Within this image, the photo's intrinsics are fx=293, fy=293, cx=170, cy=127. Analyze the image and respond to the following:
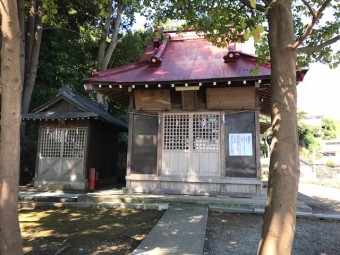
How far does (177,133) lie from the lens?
387 inches

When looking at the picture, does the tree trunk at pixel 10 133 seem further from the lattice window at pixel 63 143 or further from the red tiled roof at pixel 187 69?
the lattice window at pixel 63 143

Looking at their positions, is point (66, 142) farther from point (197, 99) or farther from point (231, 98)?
point (231, 98)

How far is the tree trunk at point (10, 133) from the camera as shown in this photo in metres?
3.37

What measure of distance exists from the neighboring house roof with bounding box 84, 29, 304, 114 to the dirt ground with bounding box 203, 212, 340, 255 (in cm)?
392

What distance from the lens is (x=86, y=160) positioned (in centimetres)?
1135

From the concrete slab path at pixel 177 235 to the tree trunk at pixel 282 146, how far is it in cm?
191

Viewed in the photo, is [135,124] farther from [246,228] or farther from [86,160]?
[246,228]

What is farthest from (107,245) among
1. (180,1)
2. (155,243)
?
(180,1)

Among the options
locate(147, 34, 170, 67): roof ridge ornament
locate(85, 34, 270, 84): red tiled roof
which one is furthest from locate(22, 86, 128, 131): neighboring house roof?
locate(147, 34, 170, 67): roof ridge ornament

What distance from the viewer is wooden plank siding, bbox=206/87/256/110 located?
931 centimetres

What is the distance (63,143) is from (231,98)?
6.80 metres

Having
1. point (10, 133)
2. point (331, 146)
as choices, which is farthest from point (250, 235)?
point (331, 146)

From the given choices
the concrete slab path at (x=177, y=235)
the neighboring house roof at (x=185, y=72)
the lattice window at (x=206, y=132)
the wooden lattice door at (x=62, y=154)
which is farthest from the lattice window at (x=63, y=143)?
the concrete slab path at (x=177, y=235)

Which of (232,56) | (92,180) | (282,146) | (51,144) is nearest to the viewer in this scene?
(282,146)
